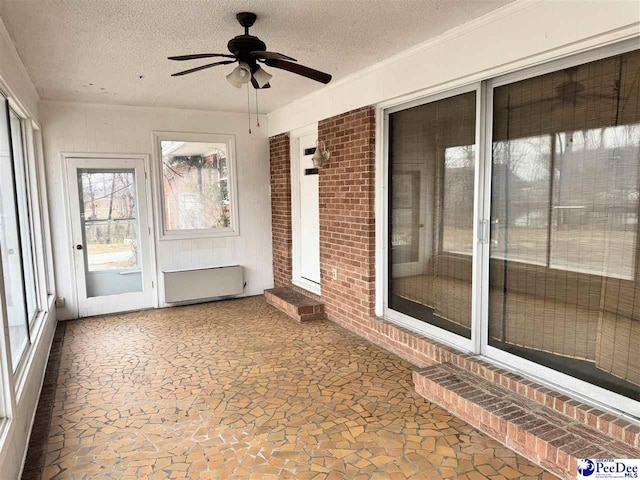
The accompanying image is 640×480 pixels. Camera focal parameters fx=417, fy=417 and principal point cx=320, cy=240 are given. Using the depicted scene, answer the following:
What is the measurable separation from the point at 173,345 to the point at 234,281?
179 cm

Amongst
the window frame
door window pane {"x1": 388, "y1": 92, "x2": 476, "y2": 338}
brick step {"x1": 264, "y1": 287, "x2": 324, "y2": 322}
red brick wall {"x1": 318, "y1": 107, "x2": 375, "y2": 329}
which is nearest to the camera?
door window pane {"x1": 388, "y1": 92, "x2": 476, "y2": 338}

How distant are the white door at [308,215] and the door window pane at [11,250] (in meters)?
3.05

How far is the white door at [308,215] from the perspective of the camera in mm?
5285

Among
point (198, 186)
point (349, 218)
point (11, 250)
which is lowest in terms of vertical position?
point (11, 250)

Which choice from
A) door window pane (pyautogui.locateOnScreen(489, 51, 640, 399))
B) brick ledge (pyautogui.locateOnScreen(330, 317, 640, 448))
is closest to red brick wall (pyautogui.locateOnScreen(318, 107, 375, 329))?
brick ledge (pyautogui.locateOnScreen(330, 317, 640, 448))

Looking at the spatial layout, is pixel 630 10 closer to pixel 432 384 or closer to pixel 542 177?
pixel 542 177

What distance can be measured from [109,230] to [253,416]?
3.56m

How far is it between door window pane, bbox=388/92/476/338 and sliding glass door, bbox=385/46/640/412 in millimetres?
13

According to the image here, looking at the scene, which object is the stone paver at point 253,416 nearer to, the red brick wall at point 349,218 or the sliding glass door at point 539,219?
the red brick wall at point 349,218

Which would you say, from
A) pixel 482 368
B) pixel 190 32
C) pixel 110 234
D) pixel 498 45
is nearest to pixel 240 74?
pixel 190 32

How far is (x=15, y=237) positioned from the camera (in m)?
→ 3.39

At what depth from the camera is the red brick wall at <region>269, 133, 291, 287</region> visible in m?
5.75

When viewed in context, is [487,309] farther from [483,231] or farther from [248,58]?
[248,58]

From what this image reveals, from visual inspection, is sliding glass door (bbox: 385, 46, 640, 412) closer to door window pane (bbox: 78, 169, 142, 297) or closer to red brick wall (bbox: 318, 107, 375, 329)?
red brick wall (bbox: 318, 107, 375, 329)
